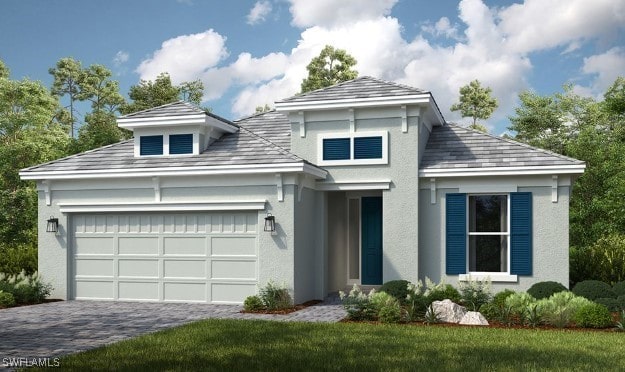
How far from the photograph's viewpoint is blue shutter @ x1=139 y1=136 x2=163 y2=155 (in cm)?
1672

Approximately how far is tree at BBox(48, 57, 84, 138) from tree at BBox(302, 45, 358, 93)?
63.3 feet

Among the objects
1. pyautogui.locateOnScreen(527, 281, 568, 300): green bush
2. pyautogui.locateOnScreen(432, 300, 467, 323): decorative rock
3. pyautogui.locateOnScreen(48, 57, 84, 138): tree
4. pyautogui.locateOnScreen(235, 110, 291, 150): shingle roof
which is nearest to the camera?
pyautogui.locateOnScreen(432, 300, 467, 323): decorative rock

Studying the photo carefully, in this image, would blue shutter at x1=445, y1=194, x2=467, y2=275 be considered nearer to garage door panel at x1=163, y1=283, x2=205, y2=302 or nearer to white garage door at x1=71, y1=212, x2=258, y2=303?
white garage door at x1=71, y1=212, x2=258, y2=303

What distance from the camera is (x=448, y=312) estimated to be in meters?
12.2

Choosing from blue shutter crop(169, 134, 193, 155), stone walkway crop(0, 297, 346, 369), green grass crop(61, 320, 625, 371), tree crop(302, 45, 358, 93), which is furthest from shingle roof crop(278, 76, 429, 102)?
tree crop(302, 45, 358, 93)

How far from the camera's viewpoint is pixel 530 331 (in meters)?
11.1

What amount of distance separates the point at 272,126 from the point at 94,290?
6918 mm

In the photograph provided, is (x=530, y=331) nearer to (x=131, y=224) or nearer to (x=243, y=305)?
(x=243, y=305)

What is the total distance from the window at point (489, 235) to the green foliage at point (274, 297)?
4.86m

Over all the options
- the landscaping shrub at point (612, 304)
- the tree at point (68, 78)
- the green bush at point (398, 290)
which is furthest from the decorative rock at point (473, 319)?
the tree at point (68, 78)

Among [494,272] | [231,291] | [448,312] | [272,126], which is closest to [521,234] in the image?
[494,272]

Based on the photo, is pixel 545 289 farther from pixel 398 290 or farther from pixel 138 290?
pixel 138 290

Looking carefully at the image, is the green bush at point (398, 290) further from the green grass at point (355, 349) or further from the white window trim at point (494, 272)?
the white window trim at point (494, 272)

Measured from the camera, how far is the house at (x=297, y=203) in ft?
50.2
